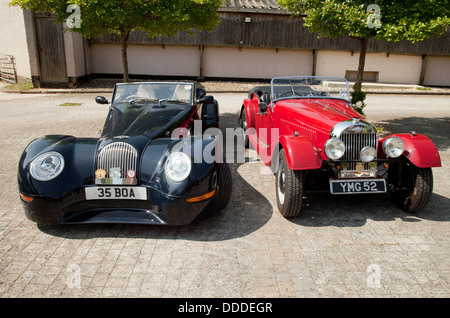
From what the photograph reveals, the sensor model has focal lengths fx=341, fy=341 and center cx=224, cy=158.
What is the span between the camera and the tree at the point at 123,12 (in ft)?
25.0

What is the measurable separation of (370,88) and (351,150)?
15991mm

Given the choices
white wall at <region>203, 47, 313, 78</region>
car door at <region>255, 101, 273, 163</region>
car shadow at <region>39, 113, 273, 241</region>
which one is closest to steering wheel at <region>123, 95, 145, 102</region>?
car door at <region>255, 101, 273, 163</region>

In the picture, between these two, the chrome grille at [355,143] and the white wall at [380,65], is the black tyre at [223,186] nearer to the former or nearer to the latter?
the chrome grille at [355,143]

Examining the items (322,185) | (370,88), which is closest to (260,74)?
(370,88)

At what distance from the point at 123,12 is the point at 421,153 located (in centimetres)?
687

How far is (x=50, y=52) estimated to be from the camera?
52.3ft

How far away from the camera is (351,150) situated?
173 inches

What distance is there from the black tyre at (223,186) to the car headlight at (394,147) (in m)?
2.06

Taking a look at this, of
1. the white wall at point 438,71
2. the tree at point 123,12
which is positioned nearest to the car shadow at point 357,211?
the tree at point 123,12

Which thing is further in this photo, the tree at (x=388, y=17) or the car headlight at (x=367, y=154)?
the tree at (x=388, y=17)

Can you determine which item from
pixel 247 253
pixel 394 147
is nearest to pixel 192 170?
pixel 247 253

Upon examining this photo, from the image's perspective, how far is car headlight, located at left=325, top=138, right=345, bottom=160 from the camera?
4.14 metres

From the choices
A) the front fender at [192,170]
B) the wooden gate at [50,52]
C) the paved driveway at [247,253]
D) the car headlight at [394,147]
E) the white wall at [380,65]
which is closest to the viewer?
the paved driveway at [247,253]

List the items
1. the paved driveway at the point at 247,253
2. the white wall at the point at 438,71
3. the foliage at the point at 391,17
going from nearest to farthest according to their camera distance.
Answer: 1. the paved driveway at the point at 247,253
2. the foliage at the point at 391,17
3. the white wall at the point at 438,71
